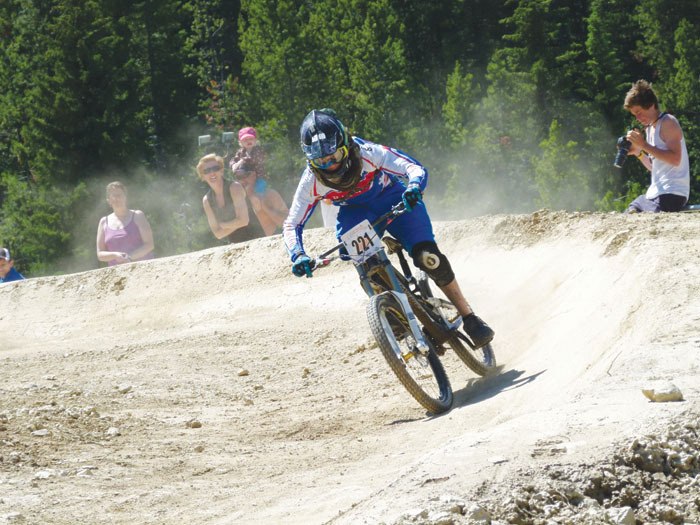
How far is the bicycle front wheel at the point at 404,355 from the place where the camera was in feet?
22.6

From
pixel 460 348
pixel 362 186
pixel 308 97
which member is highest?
pixel 308 97

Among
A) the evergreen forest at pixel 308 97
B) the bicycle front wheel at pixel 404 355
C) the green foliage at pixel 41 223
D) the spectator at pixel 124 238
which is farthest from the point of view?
the evergreen forest at pixel 308 97

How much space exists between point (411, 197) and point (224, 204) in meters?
6.02

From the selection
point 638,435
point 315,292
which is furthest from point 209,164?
point 638,435

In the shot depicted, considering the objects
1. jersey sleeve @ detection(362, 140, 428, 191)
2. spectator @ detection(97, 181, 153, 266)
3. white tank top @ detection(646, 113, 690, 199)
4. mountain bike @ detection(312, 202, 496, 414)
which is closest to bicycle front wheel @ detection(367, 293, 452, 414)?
mountain bike @ detection(312, 202, 496, 414)

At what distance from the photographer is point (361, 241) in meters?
7.33

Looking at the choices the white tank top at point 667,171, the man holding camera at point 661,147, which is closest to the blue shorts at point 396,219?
the man holding camera at point 661,147

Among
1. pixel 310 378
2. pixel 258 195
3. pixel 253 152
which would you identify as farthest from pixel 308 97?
pixel 310 378

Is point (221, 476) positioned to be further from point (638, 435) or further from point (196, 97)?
point (196, 97)

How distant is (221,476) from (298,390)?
2.76 metres

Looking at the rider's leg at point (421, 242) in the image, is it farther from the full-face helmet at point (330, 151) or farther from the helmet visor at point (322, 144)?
the helmet visor at point (322, 144)

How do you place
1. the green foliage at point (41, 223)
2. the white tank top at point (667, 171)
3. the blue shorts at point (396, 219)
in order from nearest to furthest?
the blue shorts at point (396, 219), the white tank top at point (667, 171), the green foliage at point (41, 223)

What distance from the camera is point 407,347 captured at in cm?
731

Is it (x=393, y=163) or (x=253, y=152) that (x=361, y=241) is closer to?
(x=393, y=163)
